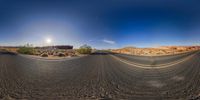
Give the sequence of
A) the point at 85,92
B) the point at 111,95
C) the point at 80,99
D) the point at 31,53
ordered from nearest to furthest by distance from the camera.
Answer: the point at 80,99 < the point at 111,95 < the point at 85,92 < the point at 31,53

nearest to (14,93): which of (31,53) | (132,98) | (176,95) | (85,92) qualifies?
(85,92)

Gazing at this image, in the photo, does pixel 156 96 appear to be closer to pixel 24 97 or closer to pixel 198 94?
pixel 198 94

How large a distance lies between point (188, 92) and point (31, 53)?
43.5 metres

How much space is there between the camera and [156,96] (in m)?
5.84

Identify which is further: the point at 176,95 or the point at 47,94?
the point at 47,94

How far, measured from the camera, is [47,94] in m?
6.24

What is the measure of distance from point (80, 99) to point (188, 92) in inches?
147

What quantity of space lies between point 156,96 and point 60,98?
10.3 feet

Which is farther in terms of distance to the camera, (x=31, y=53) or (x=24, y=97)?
(x=31, y=53)

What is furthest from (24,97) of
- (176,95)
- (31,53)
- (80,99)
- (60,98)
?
(31,53)

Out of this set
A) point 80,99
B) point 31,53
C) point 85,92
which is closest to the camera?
point 80,99

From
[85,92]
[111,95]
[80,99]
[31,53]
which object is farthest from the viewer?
[31,53]

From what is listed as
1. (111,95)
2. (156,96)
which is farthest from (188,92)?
(111,95)

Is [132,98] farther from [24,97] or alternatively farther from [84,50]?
[84,50]
